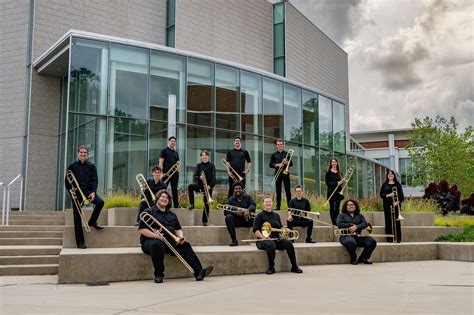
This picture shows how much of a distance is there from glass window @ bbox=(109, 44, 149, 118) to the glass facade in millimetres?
30

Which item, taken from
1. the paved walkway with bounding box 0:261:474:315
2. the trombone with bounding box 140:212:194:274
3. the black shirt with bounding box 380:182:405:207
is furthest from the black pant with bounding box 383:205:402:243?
the trombone with bounding box 140:212:194:274

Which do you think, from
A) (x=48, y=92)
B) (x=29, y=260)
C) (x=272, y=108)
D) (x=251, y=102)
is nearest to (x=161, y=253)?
(x=29, y=260)

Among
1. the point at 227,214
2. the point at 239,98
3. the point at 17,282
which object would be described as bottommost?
the point at 17,282

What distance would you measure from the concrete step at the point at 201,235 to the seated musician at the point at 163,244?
151cm

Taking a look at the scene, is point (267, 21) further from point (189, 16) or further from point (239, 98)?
point (239, 98)

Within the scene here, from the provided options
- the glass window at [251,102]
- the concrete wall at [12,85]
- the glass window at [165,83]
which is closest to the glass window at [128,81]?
the glass window at [165,83]

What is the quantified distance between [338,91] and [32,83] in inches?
794

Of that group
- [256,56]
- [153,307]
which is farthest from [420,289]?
[256,56]

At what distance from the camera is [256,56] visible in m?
25.5

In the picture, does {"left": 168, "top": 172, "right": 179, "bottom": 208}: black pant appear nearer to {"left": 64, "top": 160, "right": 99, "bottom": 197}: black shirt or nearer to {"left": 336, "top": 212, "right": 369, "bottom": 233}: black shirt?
{"left": 64, "top": 160, "right": 99, "bottom": 197}: black shirt

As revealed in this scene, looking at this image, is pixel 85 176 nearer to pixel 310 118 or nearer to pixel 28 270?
pixel 28 270

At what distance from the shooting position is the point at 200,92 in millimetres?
17812

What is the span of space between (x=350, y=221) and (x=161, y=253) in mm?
4817

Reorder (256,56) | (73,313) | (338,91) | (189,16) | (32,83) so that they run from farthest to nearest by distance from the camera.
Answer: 1. (338,91)
2. (256,56)
3. (189,16)
4. (32,83)
5. (73,313)
